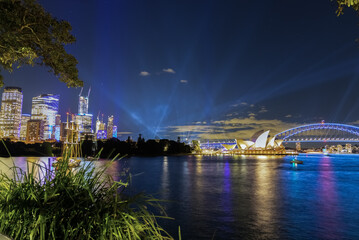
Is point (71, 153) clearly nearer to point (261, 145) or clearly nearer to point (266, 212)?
point (266, 212)

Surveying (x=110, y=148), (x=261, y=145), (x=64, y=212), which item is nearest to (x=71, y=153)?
(x=64, y=212)

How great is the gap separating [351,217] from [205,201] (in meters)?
10.5

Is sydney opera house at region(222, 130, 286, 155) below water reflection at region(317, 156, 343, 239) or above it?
above

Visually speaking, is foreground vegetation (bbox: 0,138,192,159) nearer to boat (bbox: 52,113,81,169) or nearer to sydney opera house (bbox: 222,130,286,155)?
sydney opera house (bbox: 222,130,286,155)

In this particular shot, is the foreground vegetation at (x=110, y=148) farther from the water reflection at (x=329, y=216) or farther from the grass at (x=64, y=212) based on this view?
the grass at (x=64, y=212)

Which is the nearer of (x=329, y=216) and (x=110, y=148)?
(x=329, y=216)

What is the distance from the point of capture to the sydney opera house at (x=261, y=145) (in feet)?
468

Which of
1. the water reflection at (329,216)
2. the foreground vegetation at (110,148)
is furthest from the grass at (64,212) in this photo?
the foreground vegetation at (110,148)

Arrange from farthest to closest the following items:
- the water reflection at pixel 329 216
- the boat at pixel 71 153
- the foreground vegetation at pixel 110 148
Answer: the foreground vegetation at pixel 110 148 → the water reflection at pixel 329 216 → the boat at pixel 71 153

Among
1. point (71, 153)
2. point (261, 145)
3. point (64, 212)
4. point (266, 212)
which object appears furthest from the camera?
point (261, 145)

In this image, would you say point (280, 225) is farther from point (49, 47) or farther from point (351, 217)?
point (49, 47)

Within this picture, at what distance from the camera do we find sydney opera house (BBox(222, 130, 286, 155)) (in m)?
143

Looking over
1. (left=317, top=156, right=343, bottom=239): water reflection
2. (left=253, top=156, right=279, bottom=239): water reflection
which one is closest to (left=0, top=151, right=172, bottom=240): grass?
(left=253, top=156, right=279, bottom=239): water reflection

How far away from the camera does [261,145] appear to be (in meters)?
146
